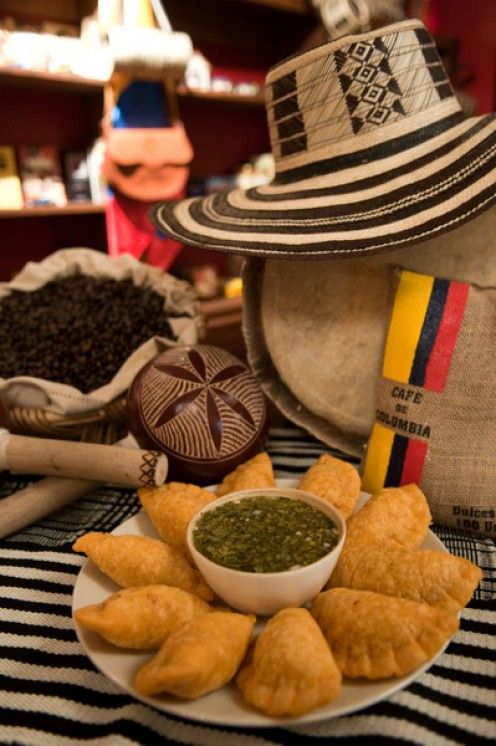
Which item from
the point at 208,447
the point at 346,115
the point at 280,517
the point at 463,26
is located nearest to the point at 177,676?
the point at 280,517

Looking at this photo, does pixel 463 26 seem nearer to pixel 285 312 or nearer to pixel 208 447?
pixel 285 312

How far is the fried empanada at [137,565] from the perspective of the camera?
0.74 metres

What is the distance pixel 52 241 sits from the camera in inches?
123

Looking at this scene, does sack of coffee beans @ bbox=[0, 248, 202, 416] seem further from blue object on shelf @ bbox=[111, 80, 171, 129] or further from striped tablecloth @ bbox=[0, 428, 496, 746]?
blue object on shelf @ bbox=[111, 80, 171, 129]

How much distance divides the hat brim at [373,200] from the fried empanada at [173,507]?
39 cm

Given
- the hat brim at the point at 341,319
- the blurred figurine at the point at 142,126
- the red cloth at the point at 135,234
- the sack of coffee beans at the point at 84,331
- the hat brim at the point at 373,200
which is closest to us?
the hat brim at the point at 373,200

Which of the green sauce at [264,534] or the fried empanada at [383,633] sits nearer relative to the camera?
the fried empanada at [383,633]

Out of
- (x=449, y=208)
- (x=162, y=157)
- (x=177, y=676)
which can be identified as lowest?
(x=177, y=676)

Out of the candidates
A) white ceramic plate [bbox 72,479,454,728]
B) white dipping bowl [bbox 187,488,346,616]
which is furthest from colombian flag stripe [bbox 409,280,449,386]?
white ceramic plate [bbox 72,479,454,728]

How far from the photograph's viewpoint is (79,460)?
964 mm

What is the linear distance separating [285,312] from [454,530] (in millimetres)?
493

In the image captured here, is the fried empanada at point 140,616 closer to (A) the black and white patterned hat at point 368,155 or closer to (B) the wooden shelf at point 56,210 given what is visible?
(A) the black and white patterned hat at point 368,155

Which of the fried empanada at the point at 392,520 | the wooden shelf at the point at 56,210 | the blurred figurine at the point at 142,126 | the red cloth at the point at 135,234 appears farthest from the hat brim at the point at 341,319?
the wooden shelf at the point at 56,210

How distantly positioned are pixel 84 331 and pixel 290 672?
884 mm
